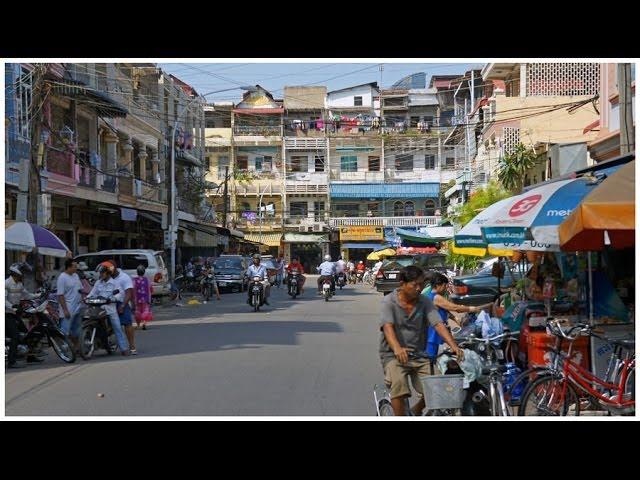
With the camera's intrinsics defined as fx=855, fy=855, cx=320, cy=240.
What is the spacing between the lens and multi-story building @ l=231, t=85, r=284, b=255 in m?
69.1

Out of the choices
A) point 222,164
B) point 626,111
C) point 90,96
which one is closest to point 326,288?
point 90,96

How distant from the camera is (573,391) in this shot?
782 centimetres

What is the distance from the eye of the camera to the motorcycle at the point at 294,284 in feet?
106

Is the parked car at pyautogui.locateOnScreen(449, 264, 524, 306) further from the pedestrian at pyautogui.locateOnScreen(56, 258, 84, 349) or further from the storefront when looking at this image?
the storefront

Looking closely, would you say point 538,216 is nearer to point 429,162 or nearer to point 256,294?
point 256,294

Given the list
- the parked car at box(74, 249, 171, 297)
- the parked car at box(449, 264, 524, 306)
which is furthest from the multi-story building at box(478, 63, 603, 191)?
the parked car at box(74, 249, 171, 297)

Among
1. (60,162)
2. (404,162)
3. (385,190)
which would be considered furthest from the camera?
(404,162)

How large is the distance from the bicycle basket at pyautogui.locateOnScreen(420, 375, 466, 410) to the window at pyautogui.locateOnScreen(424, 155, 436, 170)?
206 feet

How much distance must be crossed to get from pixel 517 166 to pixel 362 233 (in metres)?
33.0

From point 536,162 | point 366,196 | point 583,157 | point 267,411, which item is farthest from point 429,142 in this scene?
point 267,411

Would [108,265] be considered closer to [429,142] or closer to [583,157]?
[583,157]

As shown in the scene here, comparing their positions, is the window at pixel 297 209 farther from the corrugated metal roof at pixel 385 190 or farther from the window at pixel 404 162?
the window at pixel 404 162

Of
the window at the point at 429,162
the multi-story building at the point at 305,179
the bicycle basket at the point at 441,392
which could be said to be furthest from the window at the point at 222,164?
the bicycle basket at the point at 441,392
